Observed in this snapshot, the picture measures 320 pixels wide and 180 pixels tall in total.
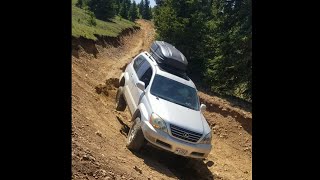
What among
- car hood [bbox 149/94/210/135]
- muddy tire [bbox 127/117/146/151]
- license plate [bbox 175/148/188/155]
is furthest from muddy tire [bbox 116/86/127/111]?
license plate [bbox 175/148/188/155]

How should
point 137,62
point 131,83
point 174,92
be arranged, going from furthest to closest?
point 137,62 < point 131,83 < point 174,92

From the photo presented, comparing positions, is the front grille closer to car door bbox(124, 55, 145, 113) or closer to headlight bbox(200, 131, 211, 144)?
headlight bbox(200, 131, 211, 144)

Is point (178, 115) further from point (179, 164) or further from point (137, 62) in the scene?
point (137, 62)

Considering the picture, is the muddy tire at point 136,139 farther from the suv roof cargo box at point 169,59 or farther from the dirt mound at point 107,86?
the dirt mound at point 107,86

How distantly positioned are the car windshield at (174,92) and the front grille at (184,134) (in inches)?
51.0

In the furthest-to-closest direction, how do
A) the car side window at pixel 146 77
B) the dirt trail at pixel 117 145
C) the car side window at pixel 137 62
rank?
the car side window at pixel 137 62 < the car side window at pixel 146 77 < the dirt trail at pixel 117 145

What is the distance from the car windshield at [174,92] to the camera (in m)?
10.1

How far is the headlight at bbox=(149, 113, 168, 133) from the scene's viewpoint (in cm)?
881

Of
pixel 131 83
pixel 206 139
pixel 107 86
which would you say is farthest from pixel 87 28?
pixel 206 139

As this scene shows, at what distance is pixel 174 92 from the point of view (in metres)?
10.4

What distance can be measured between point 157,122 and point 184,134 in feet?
2.46

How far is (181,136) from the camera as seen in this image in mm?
8922

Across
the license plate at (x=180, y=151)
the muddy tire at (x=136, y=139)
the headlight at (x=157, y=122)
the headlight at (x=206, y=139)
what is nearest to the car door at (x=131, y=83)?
the muddy tire at (x=136, y=139)
